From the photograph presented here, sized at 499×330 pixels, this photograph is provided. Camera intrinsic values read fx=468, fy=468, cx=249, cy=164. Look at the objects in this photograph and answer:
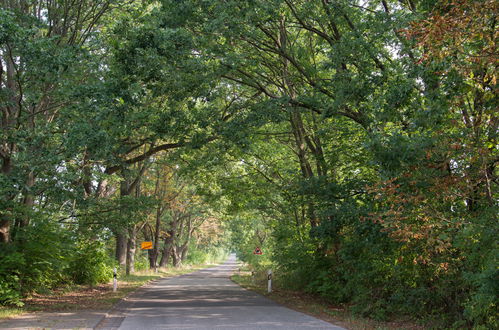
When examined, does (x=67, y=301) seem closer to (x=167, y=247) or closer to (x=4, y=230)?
(x=4, y=230)

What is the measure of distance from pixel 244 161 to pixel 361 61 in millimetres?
12625

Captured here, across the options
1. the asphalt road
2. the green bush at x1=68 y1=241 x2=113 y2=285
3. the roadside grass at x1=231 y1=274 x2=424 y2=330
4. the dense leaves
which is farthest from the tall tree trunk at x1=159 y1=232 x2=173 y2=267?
the asphalt road

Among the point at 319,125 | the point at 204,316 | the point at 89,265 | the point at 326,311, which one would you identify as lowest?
the point at 326,311

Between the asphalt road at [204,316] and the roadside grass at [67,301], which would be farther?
the roadside grass at [67,301]

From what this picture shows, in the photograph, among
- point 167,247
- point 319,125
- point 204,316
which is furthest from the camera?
point 167,247

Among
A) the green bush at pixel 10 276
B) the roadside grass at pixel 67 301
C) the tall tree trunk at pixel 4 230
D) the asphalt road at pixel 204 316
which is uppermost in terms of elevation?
the tall tree trunk at pixel 4 230

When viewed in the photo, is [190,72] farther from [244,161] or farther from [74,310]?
[244,161]

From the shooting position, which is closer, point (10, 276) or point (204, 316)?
point (204, 316)

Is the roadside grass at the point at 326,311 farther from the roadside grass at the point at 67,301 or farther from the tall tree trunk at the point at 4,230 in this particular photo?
the tall tree trunk at the point at 4,230

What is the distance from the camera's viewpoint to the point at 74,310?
1335 centimetres

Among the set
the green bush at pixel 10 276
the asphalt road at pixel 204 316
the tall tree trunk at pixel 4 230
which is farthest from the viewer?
the tall tree trunk at pixel 4 230

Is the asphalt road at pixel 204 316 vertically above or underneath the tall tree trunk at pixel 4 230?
underneath

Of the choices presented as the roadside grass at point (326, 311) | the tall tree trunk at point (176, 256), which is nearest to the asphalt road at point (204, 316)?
the roadside grass at point (326, 311)

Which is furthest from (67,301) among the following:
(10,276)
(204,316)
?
(204,316)
